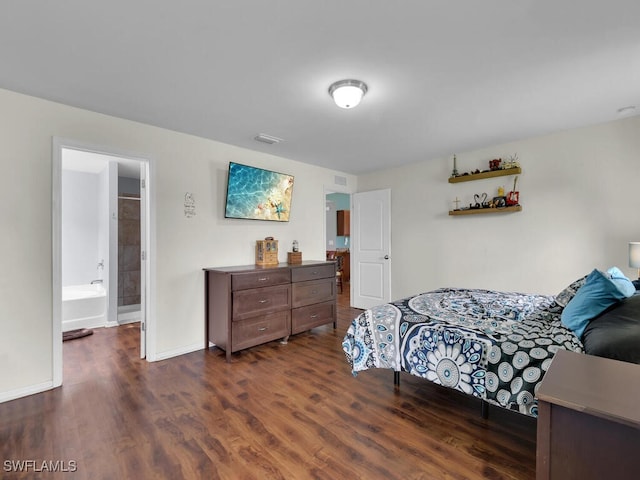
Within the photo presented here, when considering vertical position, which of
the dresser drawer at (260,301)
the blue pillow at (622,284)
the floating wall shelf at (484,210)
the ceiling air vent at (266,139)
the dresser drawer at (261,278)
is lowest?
the dresser drawer at (260,301)

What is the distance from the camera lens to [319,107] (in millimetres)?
2684

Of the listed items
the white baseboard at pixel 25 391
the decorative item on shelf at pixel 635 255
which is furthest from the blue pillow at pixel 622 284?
the white baseboard at pixel 25 391

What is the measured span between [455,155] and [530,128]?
101 centimetres

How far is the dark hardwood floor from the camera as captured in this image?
5.33ft

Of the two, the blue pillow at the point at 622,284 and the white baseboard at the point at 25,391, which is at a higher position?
the blue pillow at the point at 622,284

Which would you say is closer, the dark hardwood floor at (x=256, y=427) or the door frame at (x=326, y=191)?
the dark hardwood floor at (x=256, y=427)

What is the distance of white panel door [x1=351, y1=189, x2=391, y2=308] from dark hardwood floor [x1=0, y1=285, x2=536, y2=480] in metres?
2.30

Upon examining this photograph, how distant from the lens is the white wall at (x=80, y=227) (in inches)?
A: 187

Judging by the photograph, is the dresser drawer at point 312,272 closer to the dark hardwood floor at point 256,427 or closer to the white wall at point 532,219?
the dark hardwood floor at point 256,427

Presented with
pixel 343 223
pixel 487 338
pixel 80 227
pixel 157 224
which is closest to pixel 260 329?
pixel 157 224

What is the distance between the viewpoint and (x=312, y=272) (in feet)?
12.7

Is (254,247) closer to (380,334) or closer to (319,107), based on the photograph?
(319,107)

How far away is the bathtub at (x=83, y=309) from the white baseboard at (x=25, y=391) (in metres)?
1.88

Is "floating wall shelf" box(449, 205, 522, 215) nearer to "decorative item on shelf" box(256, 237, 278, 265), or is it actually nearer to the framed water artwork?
the framed water artwork
